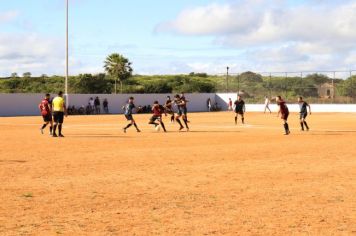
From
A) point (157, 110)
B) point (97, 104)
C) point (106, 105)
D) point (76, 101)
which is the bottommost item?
point (106, 105)

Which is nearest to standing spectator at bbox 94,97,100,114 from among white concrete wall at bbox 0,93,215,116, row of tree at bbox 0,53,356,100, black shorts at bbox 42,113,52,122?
white concrete wall at bbox 0,93,215,116

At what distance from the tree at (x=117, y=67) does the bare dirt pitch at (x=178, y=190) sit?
6876 centimetres

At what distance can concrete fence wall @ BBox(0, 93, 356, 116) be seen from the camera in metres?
58.5

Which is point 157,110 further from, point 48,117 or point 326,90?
point 326,90

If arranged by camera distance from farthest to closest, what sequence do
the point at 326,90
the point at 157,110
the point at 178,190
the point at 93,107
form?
1. the point at 326,90
2. the point at 93,107
3. the point at 157,110
4. the point at 178,190

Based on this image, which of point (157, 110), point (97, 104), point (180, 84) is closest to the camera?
Result: point (157, 110)

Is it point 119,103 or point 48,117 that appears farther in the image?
point 119,103

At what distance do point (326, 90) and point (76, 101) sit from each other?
81.6 ft

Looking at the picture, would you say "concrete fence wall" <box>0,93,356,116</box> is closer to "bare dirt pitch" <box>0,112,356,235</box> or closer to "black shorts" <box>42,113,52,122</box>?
"black shorts" <box>42,113,52,122</box>

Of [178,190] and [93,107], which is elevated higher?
[93,107]

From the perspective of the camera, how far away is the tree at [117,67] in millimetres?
90250

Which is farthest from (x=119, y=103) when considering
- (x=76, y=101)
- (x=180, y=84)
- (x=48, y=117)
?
(x=48, y=117)

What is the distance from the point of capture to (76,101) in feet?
207

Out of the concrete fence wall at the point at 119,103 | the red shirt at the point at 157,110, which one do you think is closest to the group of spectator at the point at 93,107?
the concrete fence wall at the point at 119,103
